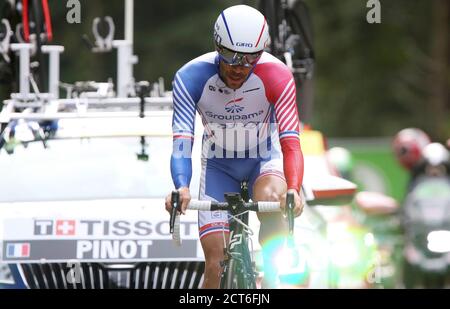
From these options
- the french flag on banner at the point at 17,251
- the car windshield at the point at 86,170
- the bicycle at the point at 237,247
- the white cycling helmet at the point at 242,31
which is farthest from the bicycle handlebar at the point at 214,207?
the car windshield at the point at 86,170

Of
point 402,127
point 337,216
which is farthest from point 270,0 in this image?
point 402,127

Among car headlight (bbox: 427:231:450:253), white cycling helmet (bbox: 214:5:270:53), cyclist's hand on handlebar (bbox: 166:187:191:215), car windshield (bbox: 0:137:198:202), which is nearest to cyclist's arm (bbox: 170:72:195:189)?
cyclist's hand on handlebar (bbox: 166:187:191:215)

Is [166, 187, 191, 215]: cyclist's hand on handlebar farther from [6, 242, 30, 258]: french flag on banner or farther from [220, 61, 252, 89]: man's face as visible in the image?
[6, 242, 30, 258]: french flag on banner

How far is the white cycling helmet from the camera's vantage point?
7094mm

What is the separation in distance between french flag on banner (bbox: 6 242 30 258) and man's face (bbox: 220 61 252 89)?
1.44 metres

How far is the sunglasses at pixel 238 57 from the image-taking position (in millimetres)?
7145

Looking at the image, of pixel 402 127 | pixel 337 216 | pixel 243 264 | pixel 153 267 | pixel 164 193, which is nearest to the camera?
pixel 243 264

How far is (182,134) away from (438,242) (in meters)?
8.07

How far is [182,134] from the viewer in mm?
7336

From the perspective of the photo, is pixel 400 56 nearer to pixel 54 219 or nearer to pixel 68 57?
pixel 68 57

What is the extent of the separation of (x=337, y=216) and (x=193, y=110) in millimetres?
3186

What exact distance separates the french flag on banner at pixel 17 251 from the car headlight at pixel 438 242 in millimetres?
7794

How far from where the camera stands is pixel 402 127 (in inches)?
1542
